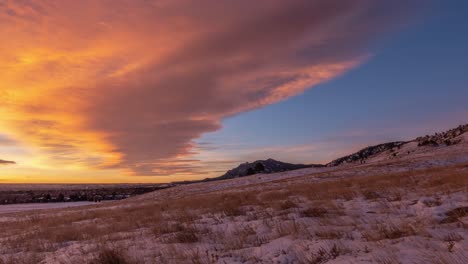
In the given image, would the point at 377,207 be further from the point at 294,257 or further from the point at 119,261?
the point at 119,261

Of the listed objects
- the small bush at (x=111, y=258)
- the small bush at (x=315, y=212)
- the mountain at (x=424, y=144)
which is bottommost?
the small bush at (x=111, y=258)

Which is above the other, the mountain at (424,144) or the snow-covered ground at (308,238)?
the mountain at (424,144)

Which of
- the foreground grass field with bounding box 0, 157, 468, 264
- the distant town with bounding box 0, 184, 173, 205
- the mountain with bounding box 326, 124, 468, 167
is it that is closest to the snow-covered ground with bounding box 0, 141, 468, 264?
the foreground grass field with bounding box 0, 157, 468, 264

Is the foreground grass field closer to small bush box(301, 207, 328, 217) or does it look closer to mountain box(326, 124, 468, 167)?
small bush box(301, 207, 328, 217)

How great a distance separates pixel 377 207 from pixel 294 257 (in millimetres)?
5659

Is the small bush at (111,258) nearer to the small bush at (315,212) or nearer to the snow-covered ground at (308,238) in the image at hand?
the snow-covered ground at (308,238)

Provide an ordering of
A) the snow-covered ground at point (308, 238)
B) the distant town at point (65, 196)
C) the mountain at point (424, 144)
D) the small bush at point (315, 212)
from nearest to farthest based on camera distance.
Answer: the snow-covered ground at point (308, 238) < the small bush at point (315, 212) < the mountain at point (424, 144) < the distant town at point (65, 196)

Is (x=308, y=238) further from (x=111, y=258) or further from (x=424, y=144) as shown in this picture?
(x=424, y=144)

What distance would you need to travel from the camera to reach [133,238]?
1012cm

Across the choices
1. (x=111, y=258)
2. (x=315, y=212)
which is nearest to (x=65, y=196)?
(x=315, y=212)

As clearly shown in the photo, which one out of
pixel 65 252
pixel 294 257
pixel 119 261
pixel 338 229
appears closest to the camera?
pixel 294 257

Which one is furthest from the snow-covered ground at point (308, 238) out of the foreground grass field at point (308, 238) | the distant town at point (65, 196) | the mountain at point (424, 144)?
the distant town at point (65, 196)

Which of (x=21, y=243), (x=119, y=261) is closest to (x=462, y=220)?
(x=119, y=261)

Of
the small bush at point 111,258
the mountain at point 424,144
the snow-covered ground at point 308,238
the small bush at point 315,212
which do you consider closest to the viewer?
the snow-covered ground at point 308,238
